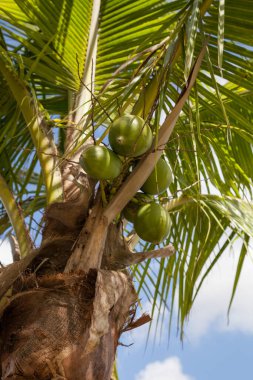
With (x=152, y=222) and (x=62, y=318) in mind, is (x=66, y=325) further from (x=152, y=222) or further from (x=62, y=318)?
(x=152, y=222)

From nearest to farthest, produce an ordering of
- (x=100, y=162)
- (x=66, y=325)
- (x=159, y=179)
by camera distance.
→ (x=66, y=325)
(x=100, y=162)
(x=159, y=179)

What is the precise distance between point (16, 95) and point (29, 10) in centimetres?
44

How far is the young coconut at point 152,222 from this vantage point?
172 cm

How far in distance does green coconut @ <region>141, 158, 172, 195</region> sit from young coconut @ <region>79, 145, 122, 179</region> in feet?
0.59

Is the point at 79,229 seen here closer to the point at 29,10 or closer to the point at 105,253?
the point at 105,253

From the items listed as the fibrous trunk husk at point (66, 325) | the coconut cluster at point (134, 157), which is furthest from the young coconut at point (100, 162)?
the fibrous trunk husk at point (66, 325)

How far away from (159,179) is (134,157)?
134mm

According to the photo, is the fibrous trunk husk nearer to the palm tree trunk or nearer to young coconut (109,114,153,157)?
the palm tree trunk

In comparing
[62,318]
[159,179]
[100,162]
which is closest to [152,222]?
[159,179]

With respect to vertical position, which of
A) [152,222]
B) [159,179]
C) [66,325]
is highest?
[159,179]

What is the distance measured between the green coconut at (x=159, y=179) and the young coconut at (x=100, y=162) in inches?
7.1

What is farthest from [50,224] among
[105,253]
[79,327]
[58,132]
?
[58,132]

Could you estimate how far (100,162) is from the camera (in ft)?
5.33

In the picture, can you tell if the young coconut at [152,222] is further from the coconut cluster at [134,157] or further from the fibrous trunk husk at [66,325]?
the fibrous trunk husk at [66,325]
